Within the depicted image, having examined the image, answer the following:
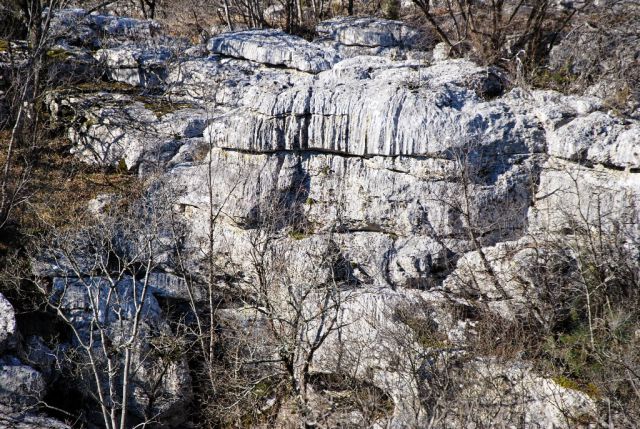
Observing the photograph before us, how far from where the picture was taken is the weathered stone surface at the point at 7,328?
42.7ft

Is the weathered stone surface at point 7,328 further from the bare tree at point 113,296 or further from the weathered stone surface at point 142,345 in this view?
the weathered stone surface at point 142,345

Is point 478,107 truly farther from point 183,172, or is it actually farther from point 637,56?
point 183,172

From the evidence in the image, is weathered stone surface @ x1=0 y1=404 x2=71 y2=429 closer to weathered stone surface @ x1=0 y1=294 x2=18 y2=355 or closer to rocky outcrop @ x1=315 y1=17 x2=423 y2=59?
weathered stone surface @ x1=0 y1=294 x2=18 y2=355

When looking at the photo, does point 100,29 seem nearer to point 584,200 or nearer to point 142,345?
point 142,345

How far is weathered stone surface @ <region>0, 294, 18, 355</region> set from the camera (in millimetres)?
13023

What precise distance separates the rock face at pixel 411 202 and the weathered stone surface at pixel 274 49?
2.37 meters

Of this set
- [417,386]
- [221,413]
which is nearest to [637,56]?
[417,386]

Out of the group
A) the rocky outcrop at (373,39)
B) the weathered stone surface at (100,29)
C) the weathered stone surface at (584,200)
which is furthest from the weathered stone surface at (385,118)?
the weathered stone surface at (100,29)

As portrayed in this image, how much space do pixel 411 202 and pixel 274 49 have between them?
279 inches

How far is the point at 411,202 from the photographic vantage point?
13.8 m

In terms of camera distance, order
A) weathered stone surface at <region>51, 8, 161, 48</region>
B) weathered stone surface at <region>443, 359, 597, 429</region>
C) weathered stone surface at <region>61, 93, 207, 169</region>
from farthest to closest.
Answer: weathered stone surface at <region>51, 8, 161, 48</region> → weathered stone surface at <region>61, 93, 207, 169</region> → weathered stone surface at <region>443, 359, 597, 429</region>

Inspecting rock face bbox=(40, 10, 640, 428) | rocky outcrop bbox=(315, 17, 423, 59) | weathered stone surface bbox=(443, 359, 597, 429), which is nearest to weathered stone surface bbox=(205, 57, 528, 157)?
rock face bbox=(40, 10, 640, 428)

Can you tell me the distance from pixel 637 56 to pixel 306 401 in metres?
10.9

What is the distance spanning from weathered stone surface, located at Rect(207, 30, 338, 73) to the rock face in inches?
93.5
